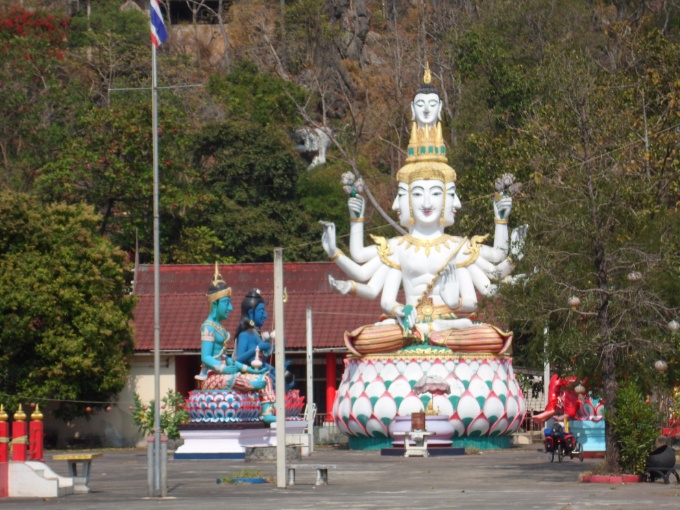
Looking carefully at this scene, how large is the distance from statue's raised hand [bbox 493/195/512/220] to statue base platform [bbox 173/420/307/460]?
21.0 feet

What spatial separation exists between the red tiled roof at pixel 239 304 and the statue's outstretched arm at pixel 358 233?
859cm

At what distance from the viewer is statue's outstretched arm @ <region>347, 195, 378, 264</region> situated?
3241cm

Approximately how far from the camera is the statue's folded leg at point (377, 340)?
105ft

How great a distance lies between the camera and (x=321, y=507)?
18.7 metres

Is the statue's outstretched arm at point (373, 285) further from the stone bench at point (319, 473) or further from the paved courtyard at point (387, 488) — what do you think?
the stone bench at point (319, 473)

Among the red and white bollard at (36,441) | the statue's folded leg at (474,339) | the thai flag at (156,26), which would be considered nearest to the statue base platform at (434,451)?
the statue's folded leg at (474,339)

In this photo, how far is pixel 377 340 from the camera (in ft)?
106

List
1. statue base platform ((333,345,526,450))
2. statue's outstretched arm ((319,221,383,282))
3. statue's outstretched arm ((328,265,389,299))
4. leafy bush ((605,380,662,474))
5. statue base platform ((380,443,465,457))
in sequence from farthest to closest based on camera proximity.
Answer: statue's outstretched arm ((328,265,389,299)) < statue's outstretched arm ((319,221,383,282)) < statue base platform ((333,345,526,450)) < statue base platform ((380,443,465,457)) < leafy bush ((605,380,662,474))

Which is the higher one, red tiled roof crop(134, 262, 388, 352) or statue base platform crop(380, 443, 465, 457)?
red tiled roof crop(134, 262, 388, 352)

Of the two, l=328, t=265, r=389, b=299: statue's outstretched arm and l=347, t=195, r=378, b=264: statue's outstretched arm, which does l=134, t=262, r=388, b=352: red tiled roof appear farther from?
l=347, t=195, r=378, b=264: statue's outstretched arm

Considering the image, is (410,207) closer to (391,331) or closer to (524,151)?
(391,331)

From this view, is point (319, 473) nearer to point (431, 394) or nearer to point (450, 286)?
point (431, 394)

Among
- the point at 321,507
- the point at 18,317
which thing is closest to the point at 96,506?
the point at 321,507

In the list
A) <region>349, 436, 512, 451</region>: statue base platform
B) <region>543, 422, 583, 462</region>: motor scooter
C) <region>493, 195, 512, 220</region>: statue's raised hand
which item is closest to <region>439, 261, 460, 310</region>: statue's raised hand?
<region>493, 195, 512, 220</region>: statue's raised hand
